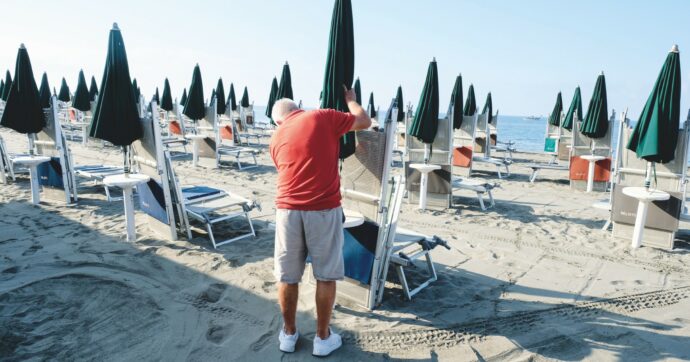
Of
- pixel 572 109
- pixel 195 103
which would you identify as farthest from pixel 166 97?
pixel 572 109

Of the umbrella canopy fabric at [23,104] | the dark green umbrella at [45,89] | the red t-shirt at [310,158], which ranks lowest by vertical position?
the red t-shirt at [310,158]

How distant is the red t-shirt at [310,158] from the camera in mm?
2707

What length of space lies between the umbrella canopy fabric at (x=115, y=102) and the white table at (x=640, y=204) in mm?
6142

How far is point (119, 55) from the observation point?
5.09 metres

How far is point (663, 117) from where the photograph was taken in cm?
541

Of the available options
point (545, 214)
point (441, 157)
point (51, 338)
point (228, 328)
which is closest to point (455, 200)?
point (441, 157)

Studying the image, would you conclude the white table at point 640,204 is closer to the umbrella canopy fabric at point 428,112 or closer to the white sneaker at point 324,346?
the umbrella canopy fabric at point 428,112

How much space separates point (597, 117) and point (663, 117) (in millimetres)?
4407

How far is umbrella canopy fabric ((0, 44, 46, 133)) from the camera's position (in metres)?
6.69

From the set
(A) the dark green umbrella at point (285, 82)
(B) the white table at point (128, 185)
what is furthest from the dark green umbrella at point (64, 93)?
(B) the white table at point (128, 185)

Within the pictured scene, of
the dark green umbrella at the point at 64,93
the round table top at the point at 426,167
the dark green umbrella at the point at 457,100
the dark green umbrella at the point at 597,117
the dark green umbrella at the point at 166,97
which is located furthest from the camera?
the dark green umbrella at the point at 64,93

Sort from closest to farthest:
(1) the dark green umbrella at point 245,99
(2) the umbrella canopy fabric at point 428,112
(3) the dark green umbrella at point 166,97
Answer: (2) the umbrella canopy fabric at point 428,112 < (3) the dark green umbrella at point 166,97 < (1) the dark green umbrella at point 245,99

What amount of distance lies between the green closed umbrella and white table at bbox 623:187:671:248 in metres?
6.14

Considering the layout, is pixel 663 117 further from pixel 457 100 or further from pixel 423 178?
pixel 457 100
